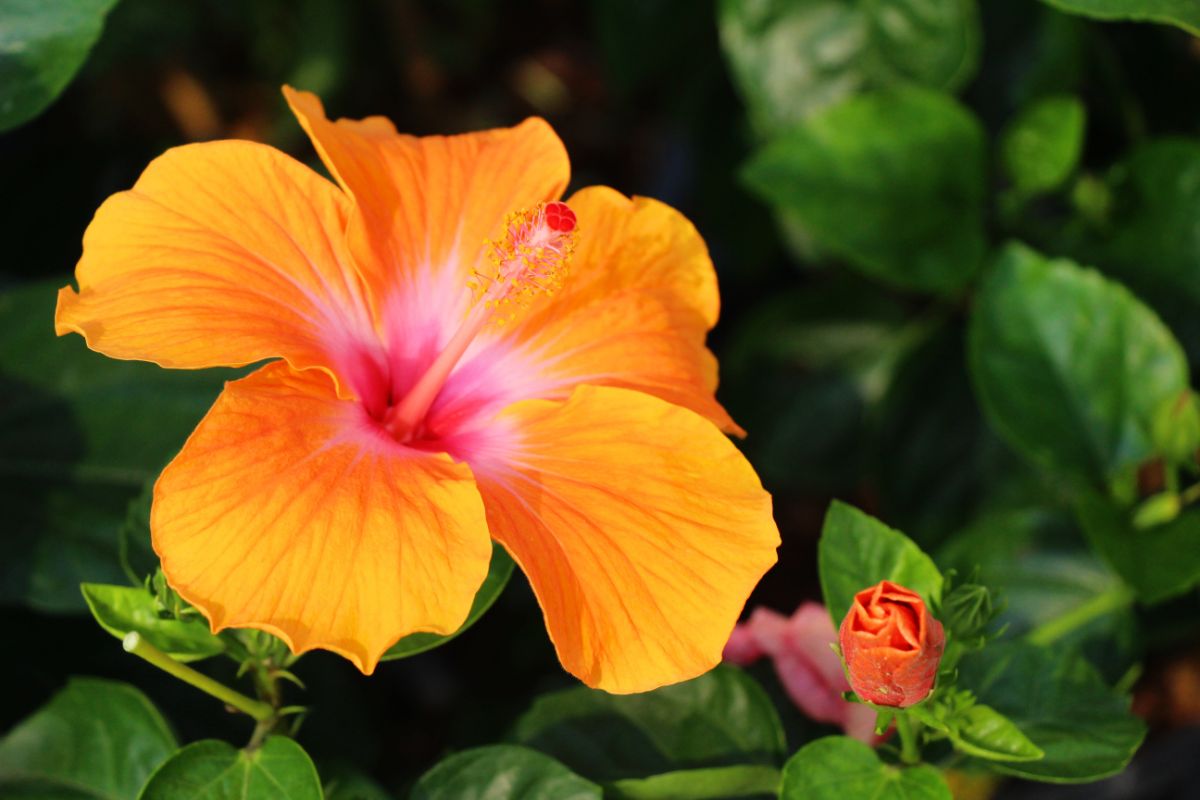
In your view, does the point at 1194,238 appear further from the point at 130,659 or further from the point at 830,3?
the point at 130,659

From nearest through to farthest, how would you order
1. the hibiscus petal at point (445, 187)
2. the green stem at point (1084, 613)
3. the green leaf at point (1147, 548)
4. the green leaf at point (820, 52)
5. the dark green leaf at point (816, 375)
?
the hibiscus petal at point (445, 187), the green leaf at point (1147, 548), the green stem at point (1084, 613), the green leaf at point (820, 52), the dark green leaf at point (816, 375)

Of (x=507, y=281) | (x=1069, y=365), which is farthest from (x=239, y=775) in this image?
(x=1069, y=365)

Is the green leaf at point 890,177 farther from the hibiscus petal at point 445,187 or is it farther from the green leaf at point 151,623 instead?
the green leaf at point 151,623

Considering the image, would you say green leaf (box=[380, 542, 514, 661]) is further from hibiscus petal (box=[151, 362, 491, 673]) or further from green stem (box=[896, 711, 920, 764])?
green stem (box=[896, 711, 920, 764])

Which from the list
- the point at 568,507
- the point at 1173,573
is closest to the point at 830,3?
the point at 1173,573

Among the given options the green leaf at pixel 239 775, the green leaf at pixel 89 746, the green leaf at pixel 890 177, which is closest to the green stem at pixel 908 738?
the green leaf at pixel 239 775

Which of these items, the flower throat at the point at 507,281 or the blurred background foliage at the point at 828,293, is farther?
the blurred background foliage at the point at 828,293

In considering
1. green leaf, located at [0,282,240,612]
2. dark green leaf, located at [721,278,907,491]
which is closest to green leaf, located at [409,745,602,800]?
green leaf, located at [0,282,240,612]

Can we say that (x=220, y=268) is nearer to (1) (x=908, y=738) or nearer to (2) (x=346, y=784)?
(2) (x=346, y=784)
